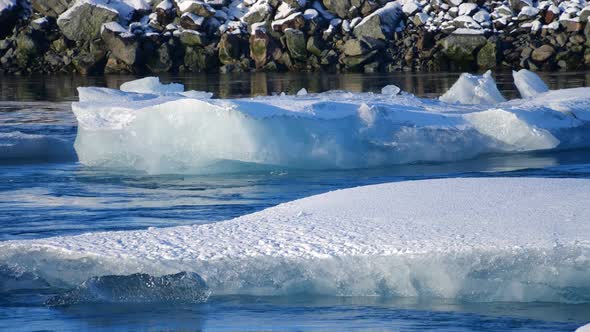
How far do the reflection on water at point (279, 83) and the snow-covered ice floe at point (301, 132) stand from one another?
26.5ft

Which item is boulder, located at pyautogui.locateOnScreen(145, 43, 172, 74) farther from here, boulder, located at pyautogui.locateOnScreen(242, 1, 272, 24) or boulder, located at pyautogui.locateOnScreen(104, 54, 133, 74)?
boulder, located at pyautogui.locateOnScreen(242, 1, 272, 24)

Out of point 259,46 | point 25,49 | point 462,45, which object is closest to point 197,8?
point 259,46

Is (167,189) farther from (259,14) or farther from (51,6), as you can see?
(51,6)

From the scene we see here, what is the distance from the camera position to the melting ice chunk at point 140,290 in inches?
185

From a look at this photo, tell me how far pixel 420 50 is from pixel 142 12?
8.44 meters

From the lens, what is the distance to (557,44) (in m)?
29.5

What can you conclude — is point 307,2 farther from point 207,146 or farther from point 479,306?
point 479,306

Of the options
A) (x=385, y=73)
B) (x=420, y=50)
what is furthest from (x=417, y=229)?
(x=420, y=50)

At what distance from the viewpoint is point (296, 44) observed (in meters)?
31.2

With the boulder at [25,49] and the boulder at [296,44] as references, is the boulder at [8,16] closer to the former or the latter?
the boulder at [25,49]

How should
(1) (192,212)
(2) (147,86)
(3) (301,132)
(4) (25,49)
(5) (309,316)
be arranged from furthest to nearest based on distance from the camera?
(4) (25,49), (2) (147,86), (3) (301,132), (1) (192,212), (5) (309,316)

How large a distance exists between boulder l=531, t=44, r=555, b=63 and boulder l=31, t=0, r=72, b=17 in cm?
1446

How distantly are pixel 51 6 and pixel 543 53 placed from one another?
50.0 ft

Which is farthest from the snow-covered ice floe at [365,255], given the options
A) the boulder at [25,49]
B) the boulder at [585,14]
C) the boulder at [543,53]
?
the boulder at [25,49]
